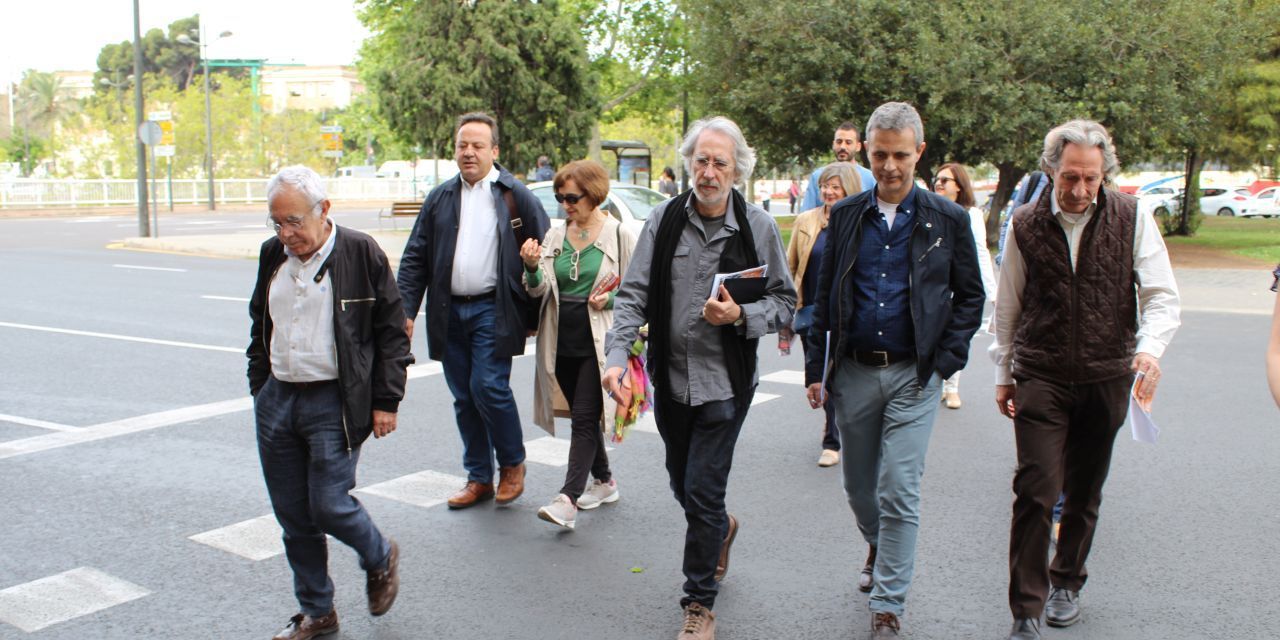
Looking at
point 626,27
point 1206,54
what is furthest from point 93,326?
point 626,27

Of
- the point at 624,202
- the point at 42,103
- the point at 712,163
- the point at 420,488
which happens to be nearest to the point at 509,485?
the point at 420,488

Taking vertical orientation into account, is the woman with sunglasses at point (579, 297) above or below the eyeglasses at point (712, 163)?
below

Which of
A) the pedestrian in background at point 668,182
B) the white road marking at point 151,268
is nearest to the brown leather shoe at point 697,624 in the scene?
the white road marking at point 151,268

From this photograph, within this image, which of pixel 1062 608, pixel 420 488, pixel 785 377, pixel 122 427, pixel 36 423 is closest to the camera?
pixel 1062 608

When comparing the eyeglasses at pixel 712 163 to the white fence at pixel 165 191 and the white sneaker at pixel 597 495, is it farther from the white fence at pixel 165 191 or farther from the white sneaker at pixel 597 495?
the white fence at pixel 165 191

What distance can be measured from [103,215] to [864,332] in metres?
42.2

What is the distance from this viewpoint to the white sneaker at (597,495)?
552 cm

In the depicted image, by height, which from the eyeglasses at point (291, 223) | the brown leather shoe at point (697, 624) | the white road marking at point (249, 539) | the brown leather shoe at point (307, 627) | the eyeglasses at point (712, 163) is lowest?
the white road marking at point (249, 539)

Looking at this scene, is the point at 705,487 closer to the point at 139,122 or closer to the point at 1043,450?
the point at 1043,450

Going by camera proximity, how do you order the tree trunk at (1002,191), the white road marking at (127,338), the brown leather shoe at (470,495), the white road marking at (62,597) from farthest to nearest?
the tree trunk at (1002,191), the white road marking at (127,338), the brown leather shoe at (470,495), the white road marking at (62,597)

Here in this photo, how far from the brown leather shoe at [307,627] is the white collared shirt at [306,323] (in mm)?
840

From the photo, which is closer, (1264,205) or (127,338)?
(127,338)

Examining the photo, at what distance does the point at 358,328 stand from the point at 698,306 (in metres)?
1.17

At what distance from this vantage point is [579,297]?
17.2 ft
